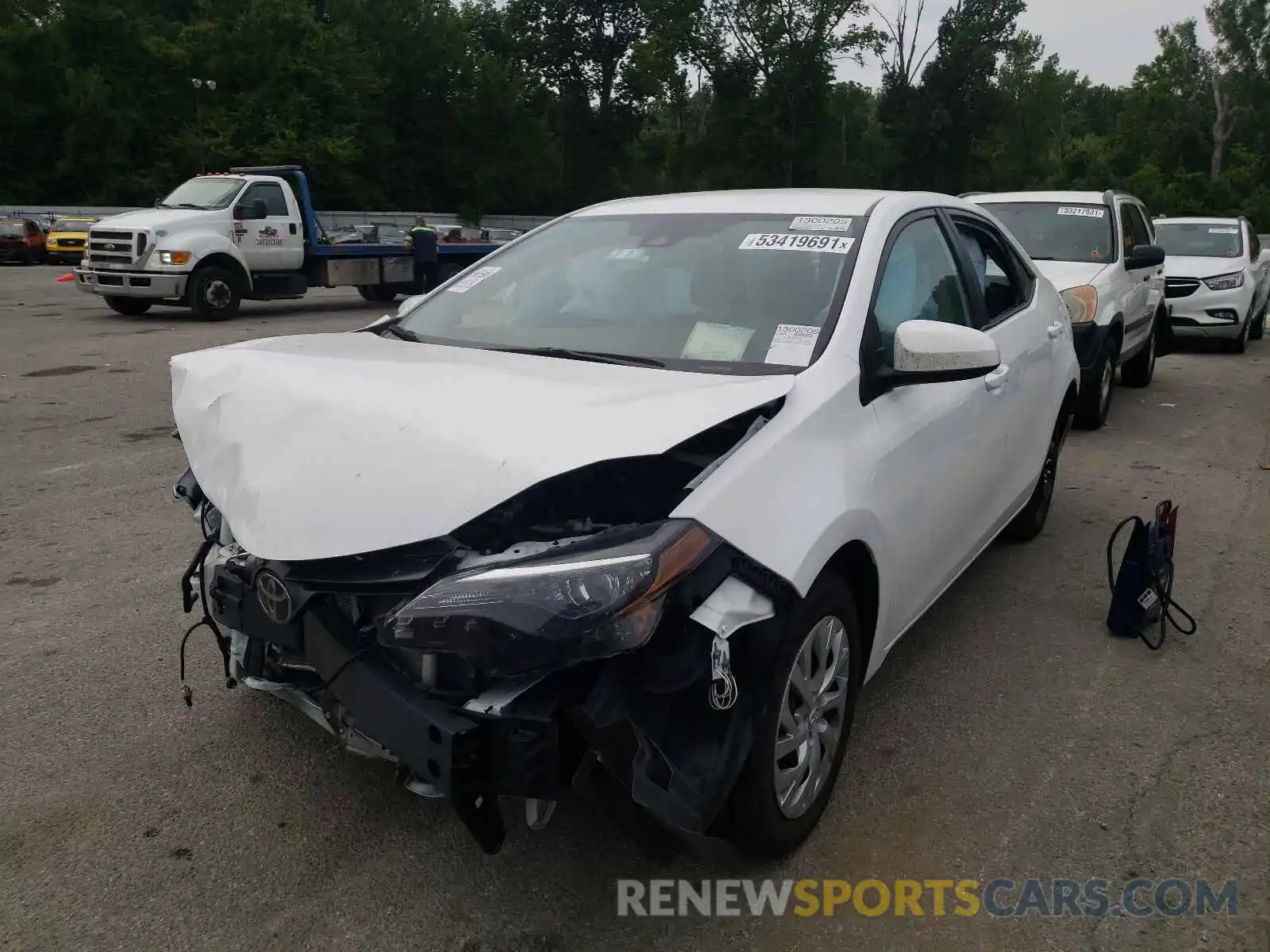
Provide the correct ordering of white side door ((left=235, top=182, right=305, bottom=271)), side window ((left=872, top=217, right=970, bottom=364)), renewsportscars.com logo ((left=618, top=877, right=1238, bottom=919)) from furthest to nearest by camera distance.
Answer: white side door ((left=235, top=182, right=305, bottom=271)) < side window ((left=872, top=217, right=970, bottom=364)) < renewsportscars.com logo ((left=618, top=877, right=1238, bottom=919))

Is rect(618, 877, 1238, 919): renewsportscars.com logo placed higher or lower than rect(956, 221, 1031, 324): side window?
lower

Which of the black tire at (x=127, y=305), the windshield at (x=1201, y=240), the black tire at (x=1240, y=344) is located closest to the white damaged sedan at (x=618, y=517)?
the black tire at (x=1240, y=344)

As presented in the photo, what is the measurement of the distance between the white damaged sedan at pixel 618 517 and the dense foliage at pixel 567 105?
47465 mm

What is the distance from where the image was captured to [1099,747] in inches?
135

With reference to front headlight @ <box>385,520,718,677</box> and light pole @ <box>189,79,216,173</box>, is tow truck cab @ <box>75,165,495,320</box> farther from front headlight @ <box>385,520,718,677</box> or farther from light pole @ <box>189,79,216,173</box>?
light pole @ <box>189,79,216,173</box>

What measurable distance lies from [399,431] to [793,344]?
1.23 meters

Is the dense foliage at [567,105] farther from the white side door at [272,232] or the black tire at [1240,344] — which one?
the black tire at [1240,344]

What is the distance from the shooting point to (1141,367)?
34.2 feet

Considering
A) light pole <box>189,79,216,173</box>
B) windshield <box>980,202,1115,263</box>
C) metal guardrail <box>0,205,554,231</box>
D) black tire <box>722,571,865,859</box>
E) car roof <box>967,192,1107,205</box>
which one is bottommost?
black tire <box>722,571,865,859</box>

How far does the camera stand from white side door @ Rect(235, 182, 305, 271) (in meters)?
16.7

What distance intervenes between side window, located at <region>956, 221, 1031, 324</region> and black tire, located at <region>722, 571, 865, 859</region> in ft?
6.75

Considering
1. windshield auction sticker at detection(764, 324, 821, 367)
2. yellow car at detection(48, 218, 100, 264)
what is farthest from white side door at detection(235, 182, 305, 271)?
windshield auction sticker at detection(764, 324, 821, 367)

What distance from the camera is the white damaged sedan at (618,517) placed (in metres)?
2.27

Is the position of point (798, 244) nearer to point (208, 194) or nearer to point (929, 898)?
point (929, 898)
